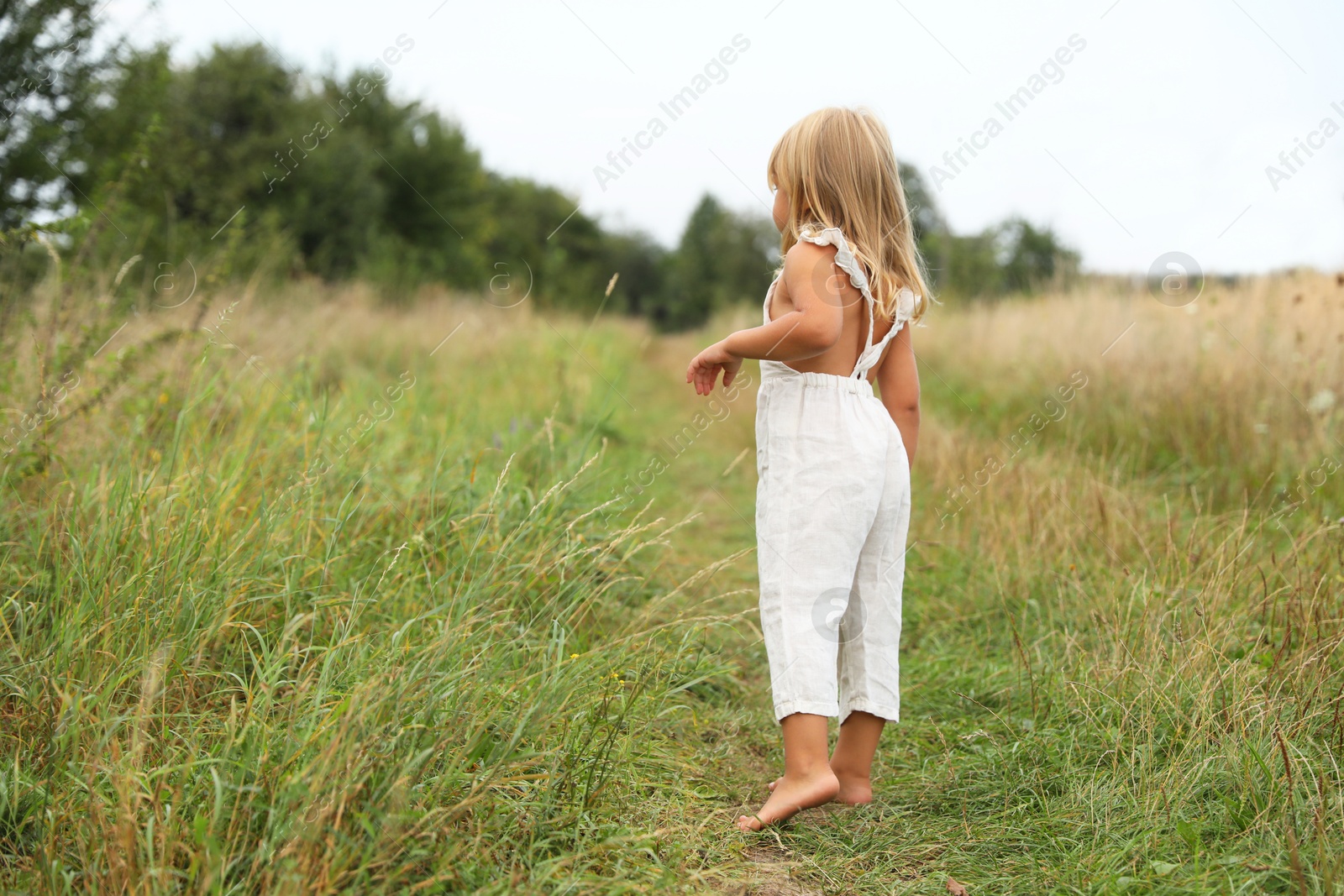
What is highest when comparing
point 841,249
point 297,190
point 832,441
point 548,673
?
point 297,190

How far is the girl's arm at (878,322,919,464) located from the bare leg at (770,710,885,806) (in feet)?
2.11

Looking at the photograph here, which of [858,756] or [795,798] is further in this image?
[858,756]

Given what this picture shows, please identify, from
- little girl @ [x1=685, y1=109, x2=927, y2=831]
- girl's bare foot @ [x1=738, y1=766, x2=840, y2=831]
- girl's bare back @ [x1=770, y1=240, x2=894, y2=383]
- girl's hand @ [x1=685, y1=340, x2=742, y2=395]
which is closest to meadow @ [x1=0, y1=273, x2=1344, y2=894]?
girl's bare foot @ [x1=738, y1=766, x2=840, y2=831]

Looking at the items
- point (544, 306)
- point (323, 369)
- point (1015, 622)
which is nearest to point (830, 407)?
point (1015, 622)

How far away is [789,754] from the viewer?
5.98ft

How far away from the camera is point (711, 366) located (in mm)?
1804

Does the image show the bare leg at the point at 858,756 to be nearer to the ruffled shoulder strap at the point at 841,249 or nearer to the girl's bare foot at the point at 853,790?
the girl's bare foot at the point at 853,790

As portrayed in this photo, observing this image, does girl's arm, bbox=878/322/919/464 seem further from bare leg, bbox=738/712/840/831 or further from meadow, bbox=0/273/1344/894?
bare leg, bbox=738/712/840/831

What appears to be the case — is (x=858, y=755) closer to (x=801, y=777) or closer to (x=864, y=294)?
(x=801, y=777)

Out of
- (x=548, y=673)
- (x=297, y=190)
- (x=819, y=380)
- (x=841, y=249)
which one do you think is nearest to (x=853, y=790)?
(x=548, y=673)

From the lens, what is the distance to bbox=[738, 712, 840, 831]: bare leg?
1.77m

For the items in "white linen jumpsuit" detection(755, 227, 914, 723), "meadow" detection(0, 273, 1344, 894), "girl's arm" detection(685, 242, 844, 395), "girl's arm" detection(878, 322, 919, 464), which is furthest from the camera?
"girl's arm" detection(878, 322, 919, 464)

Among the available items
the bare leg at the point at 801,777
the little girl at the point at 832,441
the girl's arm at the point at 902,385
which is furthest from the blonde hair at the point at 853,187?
the bare leg at the point at 801,777

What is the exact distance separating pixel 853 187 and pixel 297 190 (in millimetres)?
14158
